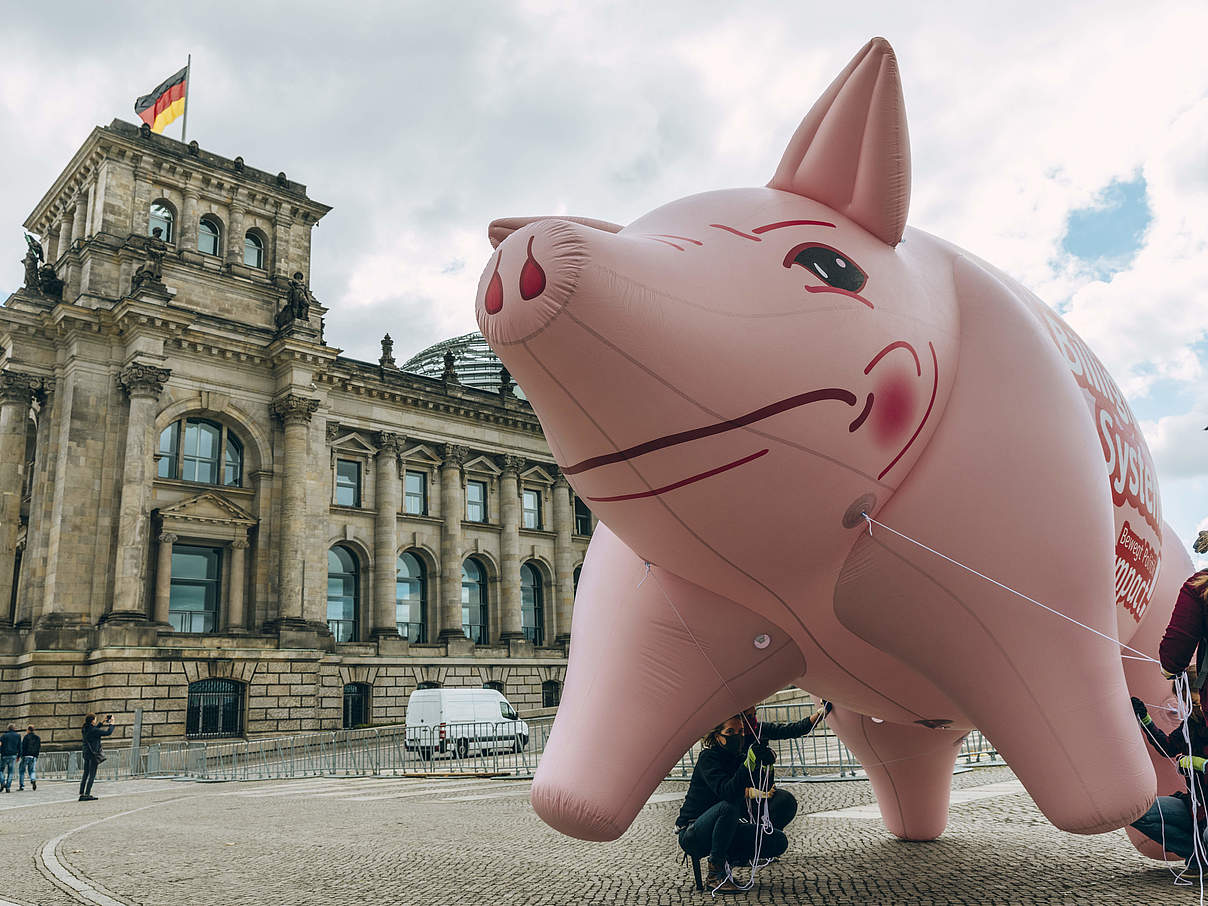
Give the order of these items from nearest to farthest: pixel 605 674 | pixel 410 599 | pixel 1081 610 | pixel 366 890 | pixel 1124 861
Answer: pixel 1081 610 → pixel 605 674 → pixel 1124 861 → pixel 366 890 → pixel 410 599

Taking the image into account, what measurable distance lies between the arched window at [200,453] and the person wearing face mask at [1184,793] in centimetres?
3353

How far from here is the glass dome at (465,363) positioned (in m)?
56.2

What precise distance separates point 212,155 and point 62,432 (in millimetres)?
12622

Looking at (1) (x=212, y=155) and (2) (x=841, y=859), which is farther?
(1) (x=212, y=155)

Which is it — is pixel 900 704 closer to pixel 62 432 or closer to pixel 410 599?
pixel 62 432

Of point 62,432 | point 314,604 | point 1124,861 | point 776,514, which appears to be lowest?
point 1124,861

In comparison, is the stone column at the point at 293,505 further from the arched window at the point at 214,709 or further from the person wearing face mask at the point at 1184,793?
the person wearing face mask at the point at 1184,793

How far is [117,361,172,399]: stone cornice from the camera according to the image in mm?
31812

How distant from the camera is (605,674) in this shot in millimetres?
4191

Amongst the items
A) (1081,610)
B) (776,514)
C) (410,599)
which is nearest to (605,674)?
(776,514)

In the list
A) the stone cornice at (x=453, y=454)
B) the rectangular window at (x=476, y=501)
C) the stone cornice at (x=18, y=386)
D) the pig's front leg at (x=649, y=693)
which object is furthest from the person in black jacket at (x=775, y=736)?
the rectangular window at (x=476, y=501)

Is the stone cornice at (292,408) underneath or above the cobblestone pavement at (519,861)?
above

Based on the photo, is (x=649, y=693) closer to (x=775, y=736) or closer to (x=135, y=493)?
(x=775, y=736)

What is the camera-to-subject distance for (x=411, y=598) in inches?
1607
